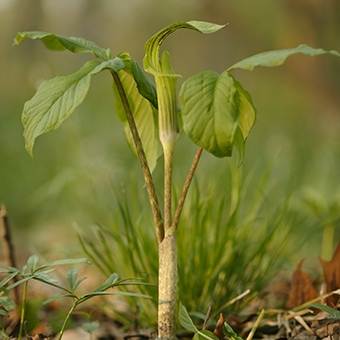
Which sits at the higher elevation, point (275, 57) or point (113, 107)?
point (275, 57)

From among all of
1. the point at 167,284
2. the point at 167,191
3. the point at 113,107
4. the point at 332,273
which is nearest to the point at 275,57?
the point at 167,191

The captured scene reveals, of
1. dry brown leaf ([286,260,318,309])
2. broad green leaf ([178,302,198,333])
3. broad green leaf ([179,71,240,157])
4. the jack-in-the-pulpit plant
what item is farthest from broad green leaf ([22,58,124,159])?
dry brown leaf ([286,260,318,309])

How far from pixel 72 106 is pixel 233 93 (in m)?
0.20

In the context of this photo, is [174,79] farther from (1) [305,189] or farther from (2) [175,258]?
(1) [305,189]

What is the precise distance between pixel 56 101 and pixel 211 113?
207 mm

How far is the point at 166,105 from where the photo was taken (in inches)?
25.5

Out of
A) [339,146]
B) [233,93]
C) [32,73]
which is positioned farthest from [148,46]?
[339,146]

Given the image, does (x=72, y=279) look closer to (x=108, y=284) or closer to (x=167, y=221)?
(x=108, y=284)

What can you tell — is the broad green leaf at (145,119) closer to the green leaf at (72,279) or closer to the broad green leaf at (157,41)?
the broad green leaf at (157,41)

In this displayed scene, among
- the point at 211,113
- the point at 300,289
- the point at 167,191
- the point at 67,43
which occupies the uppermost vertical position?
the point at 67,43

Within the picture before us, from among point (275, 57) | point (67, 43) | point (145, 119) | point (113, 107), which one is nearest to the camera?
point (275, 57)

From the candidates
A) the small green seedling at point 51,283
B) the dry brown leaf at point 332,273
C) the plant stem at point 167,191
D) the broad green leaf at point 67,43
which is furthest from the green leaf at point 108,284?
the dry brown leaf at point 332,273

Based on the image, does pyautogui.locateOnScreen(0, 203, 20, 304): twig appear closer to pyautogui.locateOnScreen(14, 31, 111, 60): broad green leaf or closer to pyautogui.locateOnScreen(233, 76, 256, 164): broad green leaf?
pyautogui.locateOnScreen(14, 31, 111, 60): broad green leaf

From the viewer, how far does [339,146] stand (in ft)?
7.95
